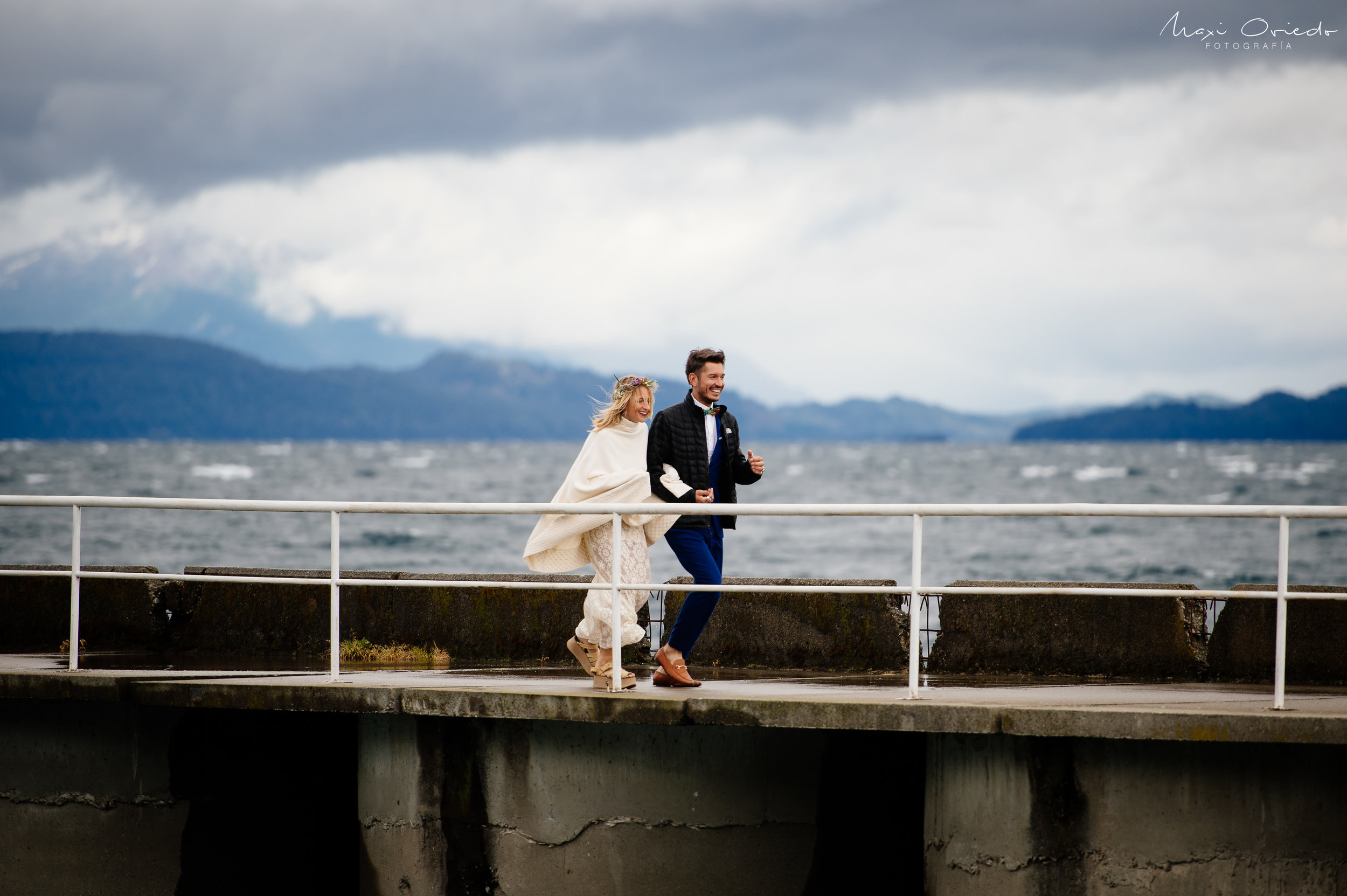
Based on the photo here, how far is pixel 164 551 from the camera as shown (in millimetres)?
34531

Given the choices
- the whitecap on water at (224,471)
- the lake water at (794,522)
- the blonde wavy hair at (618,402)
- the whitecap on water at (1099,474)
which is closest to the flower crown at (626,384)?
the blonde wavy hair at (618,402)

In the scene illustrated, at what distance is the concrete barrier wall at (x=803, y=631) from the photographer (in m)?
7.41

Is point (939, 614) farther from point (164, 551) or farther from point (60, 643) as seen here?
point (164, 551)

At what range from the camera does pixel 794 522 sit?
4544 cm

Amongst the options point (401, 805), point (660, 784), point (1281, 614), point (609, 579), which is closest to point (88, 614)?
point (401, 805)

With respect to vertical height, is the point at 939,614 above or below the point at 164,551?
above

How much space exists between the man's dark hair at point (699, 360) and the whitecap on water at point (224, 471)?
2785 inches

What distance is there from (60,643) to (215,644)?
1031 millimetres

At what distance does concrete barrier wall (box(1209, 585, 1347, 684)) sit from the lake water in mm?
17727

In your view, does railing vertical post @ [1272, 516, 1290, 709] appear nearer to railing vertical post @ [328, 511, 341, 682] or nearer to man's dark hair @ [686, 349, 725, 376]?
man's dark hair @ [686, 349, 725, 376]

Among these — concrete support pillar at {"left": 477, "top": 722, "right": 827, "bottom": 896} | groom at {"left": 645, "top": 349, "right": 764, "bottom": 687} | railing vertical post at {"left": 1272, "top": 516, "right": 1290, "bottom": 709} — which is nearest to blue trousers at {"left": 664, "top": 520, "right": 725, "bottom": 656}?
groom at {"left": 645, "top": 349, "right": 764, "bottom": 687}

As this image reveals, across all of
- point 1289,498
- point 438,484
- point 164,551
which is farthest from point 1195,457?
point 164,551

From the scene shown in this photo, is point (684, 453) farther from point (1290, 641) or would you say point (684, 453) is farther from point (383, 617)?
point (1290, 641)

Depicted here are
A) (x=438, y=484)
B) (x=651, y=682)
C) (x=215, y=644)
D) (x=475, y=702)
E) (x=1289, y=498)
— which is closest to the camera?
(x=475, y=702)
